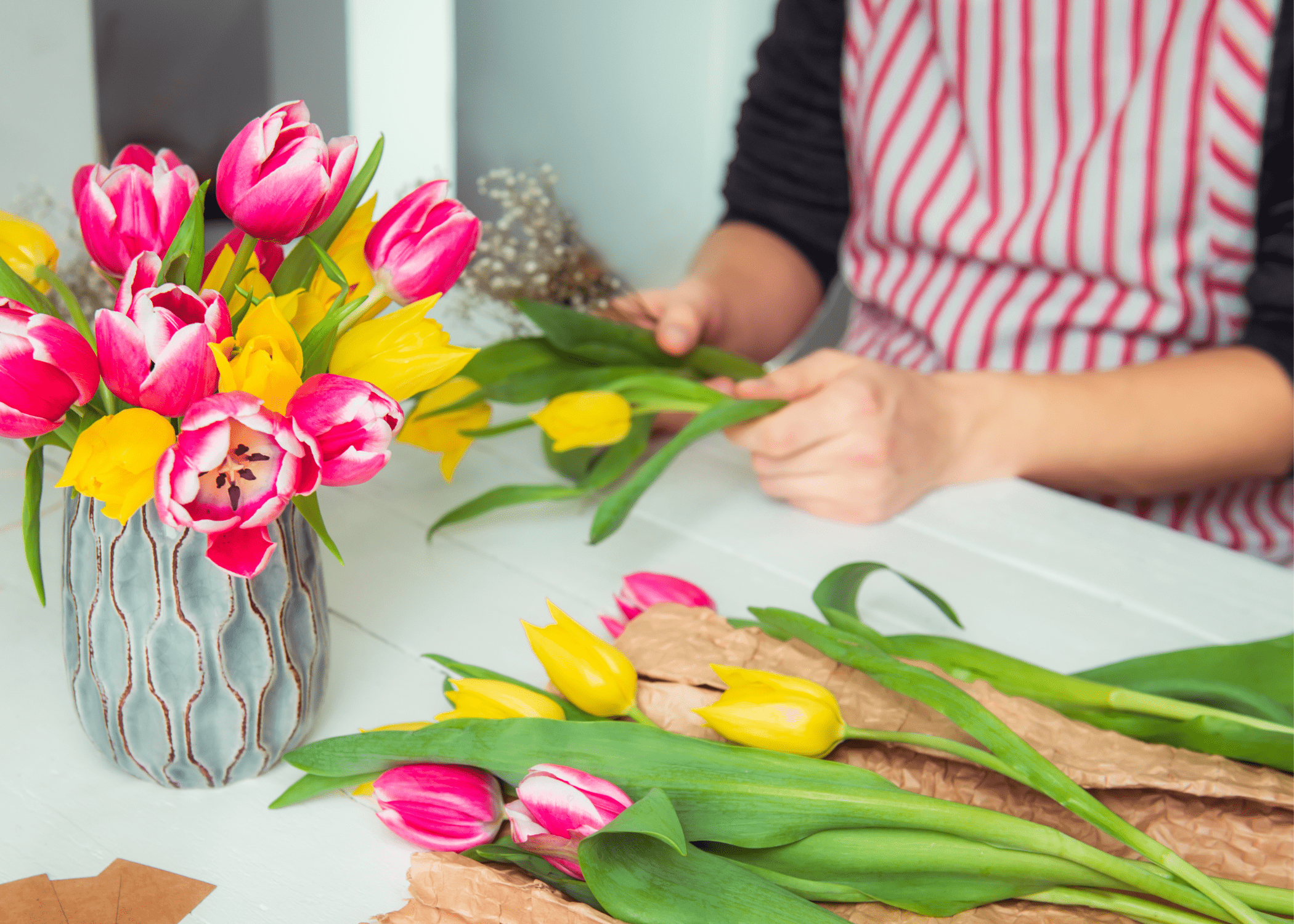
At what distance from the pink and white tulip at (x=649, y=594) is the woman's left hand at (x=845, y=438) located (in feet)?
0.52

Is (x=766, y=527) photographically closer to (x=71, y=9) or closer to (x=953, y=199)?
(x=953, y=199)

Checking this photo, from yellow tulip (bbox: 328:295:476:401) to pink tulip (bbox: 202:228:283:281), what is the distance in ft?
0.16

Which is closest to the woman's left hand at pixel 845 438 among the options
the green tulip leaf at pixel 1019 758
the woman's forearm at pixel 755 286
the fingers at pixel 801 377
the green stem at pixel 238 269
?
the fingers at pixel 801 377

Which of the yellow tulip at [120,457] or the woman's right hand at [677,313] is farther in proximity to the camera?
the woman's right hand at [677,313]

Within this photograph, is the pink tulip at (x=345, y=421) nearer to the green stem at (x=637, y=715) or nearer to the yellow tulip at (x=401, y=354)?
the yellow tulip at (x=401, y=354)

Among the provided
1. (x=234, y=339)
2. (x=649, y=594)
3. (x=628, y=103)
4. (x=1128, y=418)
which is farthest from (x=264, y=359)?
(x=628, y=103)

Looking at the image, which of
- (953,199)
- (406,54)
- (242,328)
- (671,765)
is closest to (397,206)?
(242,328)

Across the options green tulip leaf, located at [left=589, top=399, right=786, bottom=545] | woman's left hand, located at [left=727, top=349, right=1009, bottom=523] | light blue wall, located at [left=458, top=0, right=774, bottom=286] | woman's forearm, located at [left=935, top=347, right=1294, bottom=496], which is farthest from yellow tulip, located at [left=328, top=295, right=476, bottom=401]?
light blue wall, located at [left=458, top=0, right=774, bottom=286]

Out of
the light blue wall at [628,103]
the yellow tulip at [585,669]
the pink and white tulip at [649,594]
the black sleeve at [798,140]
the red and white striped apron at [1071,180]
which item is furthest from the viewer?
the light blue wall at [628,103]

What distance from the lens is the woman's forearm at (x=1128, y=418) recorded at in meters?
0.68

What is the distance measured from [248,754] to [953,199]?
67cm

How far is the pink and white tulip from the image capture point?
0.46m

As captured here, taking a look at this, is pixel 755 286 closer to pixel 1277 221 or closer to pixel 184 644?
pixel 1277 221

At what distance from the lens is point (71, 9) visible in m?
0.83
